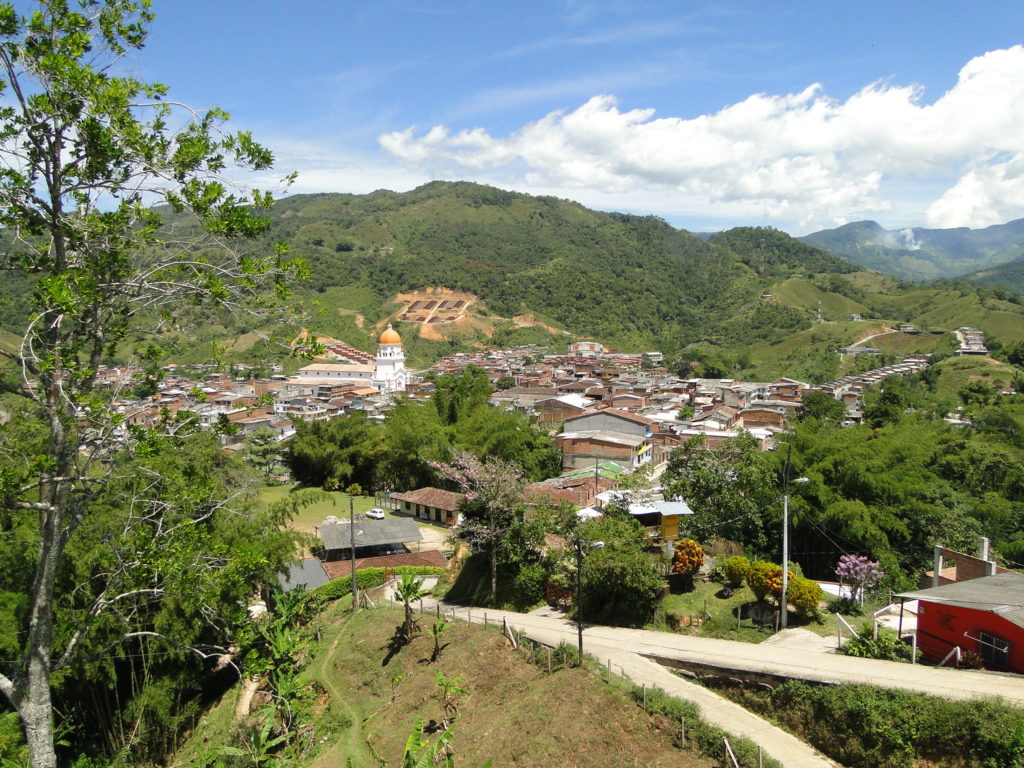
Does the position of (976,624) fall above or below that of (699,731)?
above

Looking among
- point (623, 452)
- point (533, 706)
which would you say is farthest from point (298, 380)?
point (533, 706)

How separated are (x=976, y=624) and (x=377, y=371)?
6163cm

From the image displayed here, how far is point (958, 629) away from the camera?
10828 millimetres

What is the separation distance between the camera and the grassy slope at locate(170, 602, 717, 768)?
9.47 m

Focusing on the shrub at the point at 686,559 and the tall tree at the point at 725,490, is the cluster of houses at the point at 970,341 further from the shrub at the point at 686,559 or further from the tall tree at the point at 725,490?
the shrub at the point at 686,559

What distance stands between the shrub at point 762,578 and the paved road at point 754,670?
166 cm

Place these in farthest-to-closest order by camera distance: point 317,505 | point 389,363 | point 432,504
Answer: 1. point 389,363
2. point 317,505
3. point 432,504

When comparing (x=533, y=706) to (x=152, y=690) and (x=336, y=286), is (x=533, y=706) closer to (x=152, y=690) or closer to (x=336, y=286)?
(x=152, y=690)

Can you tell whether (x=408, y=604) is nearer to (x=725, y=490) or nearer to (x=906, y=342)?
(x=725, y=490)

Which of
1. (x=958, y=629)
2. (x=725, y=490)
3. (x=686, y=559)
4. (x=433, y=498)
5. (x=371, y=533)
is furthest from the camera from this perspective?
(x=433, y=498)

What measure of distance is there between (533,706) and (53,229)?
9.20 meters

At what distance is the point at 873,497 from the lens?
21.5m

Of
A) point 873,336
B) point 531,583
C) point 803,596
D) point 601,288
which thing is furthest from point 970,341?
point 531,583

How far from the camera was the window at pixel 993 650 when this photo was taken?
404 inches
